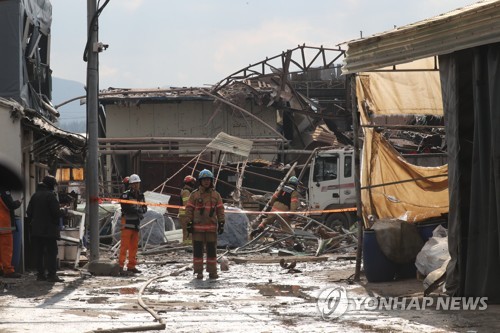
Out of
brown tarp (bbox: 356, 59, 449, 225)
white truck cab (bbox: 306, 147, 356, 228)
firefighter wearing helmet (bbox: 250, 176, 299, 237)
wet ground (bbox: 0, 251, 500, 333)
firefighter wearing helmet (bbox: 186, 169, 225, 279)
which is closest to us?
wet ground (bbox: 0, 251, 500, 333)

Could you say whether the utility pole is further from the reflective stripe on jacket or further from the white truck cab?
the white truck cab

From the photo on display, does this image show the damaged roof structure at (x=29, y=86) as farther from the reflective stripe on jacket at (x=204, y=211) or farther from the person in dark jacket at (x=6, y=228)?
the reflective stripe on jacket at (x=204, y=211)

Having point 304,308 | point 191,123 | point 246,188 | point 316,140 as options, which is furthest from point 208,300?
point 191,123

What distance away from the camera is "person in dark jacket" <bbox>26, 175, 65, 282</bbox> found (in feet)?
51.9

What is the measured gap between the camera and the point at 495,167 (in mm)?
11508

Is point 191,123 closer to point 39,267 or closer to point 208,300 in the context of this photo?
point 39,267

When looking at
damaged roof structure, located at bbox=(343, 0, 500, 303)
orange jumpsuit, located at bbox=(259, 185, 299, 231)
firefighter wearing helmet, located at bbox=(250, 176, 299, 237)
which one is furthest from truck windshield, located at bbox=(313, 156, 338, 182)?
damaged roof structure, located at bbox=(343, 0, 500, 303)

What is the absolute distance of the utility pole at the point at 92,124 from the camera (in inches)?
695

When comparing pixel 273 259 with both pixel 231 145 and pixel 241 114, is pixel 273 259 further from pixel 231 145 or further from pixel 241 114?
pixel 241 114

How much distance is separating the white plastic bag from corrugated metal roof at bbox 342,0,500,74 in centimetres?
262

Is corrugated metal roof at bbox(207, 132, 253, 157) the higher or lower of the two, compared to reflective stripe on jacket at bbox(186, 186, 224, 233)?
higher

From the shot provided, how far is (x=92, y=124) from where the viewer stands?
17641 millimetres

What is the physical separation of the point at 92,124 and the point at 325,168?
12142 millimetres

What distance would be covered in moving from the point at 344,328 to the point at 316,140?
100 feet
